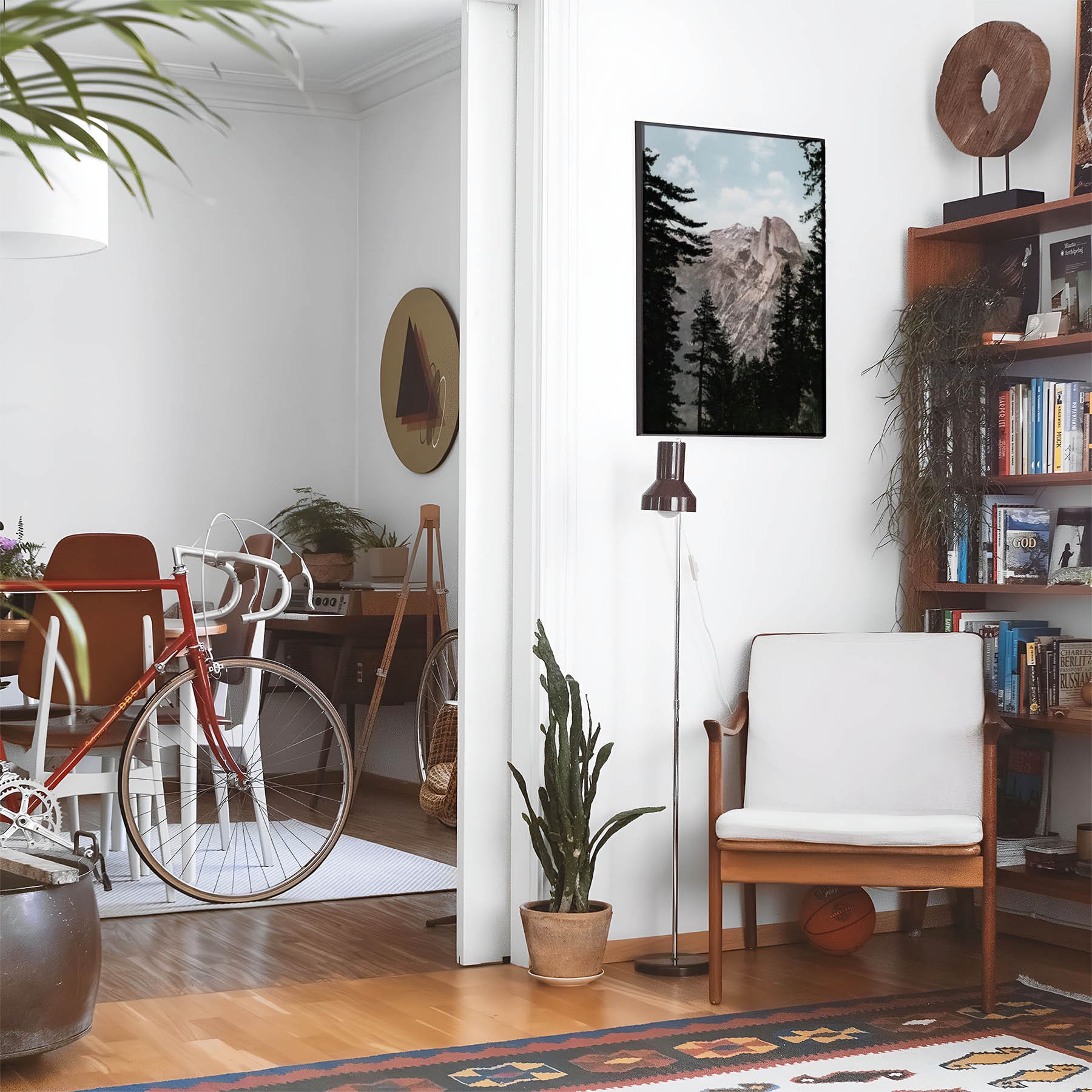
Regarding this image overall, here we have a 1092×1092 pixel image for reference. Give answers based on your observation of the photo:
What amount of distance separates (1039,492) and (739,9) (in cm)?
150

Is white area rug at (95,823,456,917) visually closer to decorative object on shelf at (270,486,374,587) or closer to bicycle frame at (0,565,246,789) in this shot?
bicycle frame at (0,565,246,789)

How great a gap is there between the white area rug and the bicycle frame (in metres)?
0.47

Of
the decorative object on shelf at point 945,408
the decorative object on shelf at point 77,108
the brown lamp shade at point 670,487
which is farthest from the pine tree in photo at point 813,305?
the decorative object on shelf at point 77,108

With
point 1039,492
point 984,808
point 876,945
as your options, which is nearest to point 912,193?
point 1039,492

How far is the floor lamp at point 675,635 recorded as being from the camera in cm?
337

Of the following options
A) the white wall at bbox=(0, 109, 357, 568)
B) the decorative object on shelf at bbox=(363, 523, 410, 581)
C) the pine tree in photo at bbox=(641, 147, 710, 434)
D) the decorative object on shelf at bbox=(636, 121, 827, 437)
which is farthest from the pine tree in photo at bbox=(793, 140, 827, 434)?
the white wall at bbox=(0, 109, 357, 568)

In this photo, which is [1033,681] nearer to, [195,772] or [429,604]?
[195,772]

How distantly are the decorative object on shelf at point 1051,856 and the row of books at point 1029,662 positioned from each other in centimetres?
36

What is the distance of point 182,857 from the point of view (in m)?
4.43

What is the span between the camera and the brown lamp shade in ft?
11.0

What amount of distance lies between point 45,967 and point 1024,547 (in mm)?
2561

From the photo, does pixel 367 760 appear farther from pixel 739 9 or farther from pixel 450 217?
pixel 739 9

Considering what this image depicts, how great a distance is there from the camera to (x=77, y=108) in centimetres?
78

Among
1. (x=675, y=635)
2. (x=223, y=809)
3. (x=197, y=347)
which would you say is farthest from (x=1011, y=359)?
(x=197, y=347)
